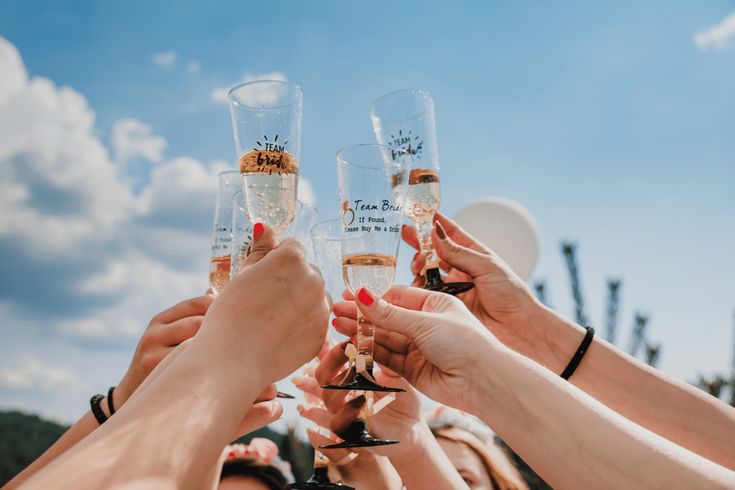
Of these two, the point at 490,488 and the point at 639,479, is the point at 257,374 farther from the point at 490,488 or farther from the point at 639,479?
the point at 490,488

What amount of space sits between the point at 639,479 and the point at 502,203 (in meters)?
4.76

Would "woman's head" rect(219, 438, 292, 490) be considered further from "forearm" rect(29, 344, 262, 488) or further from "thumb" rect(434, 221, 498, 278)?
"forearm" rect(29, 344, 262, 488)

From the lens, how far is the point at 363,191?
2232mm

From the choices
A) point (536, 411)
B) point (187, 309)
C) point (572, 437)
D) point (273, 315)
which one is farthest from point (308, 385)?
point (572, 437)

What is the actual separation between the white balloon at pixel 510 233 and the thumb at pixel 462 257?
281cm

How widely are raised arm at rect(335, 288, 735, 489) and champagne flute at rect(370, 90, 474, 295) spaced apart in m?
0.95

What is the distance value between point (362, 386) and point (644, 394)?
4.40 ft

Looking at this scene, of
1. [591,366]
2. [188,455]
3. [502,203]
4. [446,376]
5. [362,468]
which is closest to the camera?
[188,455]

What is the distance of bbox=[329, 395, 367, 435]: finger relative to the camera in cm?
235

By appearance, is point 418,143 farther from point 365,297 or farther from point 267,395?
point 267,395

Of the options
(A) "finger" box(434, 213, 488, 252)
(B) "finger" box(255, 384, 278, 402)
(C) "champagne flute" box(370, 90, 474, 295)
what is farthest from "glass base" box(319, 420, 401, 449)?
(A) "finger" box(434, 213, 488, 252)

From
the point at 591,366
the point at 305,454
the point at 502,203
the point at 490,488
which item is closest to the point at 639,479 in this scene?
the point at 591,366

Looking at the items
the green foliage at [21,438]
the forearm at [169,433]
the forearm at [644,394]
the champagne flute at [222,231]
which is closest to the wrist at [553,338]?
the forearm at [644,394]

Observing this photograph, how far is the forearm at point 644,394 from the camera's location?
229cm
